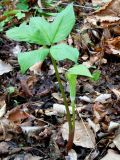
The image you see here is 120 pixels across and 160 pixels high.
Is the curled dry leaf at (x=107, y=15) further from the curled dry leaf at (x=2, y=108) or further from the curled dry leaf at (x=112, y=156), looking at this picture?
the curled dry leaf at (x=112, y=156)

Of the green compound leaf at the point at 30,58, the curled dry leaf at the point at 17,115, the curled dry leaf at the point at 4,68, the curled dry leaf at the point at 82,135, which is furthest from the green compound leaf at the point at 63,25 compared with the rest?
the curled dry leaf at the point at 4,68

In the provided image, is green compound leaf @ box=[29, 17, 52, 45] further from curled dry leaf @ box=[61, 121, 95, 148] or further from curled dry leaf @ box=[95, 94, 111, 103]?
curled dry leaf @ box=[95, 94, 111, 103]

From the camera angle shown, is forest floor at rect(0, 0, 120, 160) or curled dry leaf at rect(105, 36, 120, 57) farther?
curled dry leaf at rect(105, 36, 120, 57)

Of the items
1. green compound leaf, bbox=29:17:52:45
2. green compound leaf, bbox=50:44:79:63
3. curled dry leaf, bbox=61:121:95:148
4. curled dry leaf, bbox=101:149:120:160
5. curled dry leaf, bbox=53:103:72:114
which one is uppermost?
green compound leaf, bbox=29:17:52:45

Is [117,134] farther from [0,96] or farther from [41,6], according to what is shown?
[41,6]

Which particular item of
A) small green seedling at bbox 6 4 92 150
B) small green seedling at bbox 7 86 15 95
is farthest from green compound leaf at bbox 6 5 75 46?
small green seedling at bbox 7 86 15 95

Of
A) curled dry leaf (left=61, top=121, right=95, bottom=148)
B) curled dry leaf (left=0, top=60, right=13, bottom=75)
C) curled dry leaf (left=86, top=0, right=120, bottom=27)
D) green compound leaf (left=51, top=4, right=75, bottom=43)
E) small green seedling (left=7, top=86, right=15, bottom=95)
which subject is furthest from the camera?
curled dry leaf (left=86, top=0, right=120, bottom=27)

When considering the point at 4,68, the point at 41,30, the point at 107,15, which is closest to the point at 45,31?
the point at 41,30

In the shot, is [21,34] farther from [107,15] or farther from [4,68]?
[107,15]
